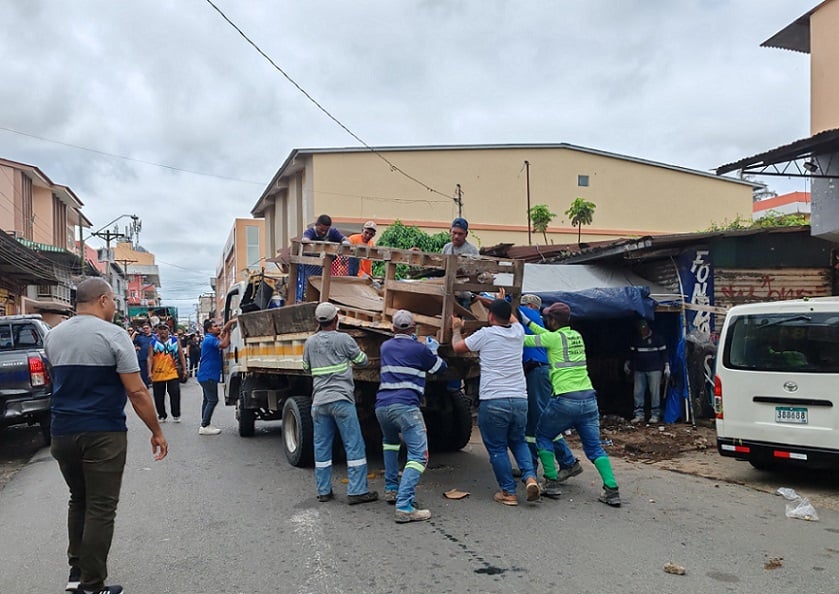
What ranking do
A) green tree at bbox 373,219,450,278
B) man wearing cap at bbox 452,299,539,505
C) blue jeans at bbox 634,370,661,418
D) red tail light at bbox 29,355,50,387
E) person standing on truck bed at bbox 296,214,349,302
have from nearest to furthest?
1. man wearing cap at bbox 452,299,539,505
2. person standing on truck bed at bbox 296,214,349,302
3. red tail light at bbox 29,355,50,387
4. blue jeans at bbox 634,370,661,418
5. green tree at bbox 373,219,450,278

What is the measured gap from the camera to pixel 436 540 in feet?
16.5

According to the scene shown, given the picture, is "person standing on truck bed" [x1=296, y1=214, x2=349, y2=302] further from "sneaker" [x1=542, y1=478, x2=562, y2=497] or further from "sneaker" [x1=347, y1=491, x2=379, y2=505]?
"sneaker" [x1=542, y1=478, x2=562, y2=497]

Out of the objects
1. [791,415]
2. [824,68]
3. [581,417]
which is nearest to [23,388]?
[581,417]

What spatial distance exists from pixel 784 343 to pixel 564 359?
2516 mm

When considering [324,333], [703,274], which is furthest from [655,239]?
[324,333]

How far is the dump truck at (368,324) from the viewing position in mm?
6477

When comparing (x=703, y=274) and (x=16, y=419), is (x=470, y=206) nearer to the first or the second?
(x=703, y=274)

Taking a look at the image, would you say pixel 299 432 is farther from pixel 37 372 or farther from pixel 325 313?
pixel 37 372

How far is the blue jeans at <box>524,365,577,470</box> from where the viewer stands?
264 inches

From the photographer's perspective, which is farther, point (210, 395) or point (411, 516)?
point (210, 395)

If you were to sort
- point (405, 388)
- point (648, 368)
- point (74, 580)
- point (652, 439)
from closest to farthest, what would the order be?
point (74, 580) → point (405, 388) → point (652, 439) → point (648, 368)

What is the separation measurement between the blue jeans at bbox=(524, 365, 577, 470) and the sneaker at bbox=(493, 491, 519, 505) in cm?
80

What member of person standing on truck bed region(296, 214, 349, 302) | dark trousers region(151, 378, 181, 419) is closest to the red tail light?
dark trousers region(151, 378, 181, 419)

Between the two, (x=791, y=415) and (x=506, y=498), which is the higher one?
(x=791, y=415)
